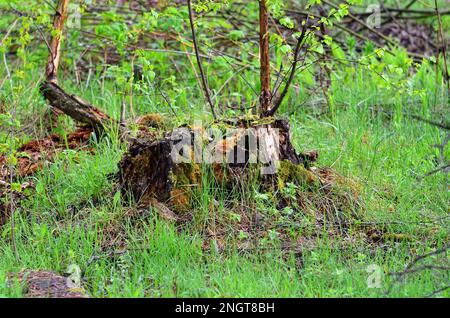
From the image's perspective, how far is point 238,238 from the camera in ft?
17.0

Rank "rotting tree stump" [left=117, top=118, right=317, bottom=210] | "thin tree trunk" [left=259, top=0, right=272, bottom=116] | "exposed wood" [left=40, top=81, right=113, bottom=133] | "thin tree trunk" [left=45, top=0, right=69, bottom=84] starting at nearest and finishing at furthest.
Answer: "rotting tree stump" [left=117, top=118, right=317, bottom=210]
"thin tree trunk" [left=259, top=0, right=272, bottom=116]
"exposed wood" [left=40, top=81, right=113, bottom=133]
"thin tree trunk" [left=45, top=0, right=69, bottom=84]

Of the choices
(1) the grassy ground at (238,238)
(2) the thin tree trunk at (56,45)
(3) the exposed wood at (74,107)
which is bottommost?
(1) the grassy ground at (238,238)

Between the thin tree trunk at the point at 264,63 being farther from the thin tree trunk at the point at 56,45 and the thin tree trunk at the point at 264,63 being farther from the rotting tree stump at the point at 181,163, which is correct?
the thin tree trunk at the point at 56,45

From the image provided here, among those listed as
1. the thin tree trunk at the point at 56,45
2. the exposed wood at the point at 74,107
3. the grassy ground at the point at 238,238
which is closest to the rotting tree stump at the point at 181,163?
the grassy ground at the point at 238,238

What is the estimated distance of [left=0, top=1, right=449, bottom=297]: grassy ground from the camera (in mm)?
4609

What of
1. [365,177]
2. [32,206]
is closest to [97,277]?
[32,206]

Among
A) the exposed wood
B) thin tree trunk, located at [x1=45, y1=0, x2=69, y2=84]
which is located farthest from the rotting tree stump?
thin tree trunk, located at [x1=45, y1=0, x2=69, y2=84]

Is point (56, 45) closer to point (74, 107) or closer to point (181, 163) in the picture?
point (74, 107)

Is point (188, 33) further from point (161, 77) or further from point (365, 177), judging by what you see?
point (365, 177)

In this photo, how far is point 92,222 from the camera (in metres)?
5.38

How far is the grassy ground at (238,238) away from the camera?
181 inches

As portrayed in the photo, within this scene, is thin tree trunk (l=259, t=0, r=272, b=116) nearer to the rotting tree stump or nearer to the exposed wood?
the rotting tree stump

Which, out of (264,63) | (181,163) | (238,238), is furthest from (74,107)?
(238,238)
